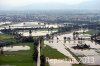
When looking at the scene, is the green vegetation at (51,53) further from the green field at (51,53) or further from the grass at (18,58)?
the grass at (18,58)

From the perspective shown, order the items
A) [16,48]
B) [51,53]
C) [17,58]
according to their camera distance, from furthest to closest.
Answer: [16,48] < [51,53] < [17,58]

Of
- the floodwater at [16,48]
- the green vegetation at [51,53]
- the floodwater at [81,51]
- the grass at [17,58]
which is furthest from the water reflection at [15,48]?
the floodwater at [81,51]

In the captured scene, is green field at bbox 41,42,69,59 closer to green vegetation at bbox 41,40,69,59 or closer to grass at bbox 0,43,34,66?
green vegetation at bbox 41,40,69,59

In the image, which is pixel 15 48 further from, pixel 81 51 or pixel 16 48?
pixel 81 51

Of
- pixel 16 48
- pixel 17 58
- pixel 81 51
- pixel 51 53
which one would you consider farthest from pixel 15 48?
pixel 81 51

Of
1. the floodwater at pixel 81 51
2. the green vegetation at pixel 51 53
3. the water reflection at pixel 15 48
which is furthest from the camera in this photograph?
the water reflection at pixel 15 48

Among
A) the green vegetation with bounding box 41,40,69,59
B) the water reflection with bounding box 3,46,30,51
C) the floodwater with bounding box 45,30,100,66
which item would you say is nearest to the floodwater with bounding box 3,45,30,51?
the water reflection with bounding box 3,46,30,51

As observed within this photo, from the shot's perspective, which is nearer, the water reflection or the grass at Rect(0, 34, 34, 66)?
the grass at Rect(0, 34, 34, 66)

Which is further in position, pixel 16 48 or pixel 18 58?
pixel 16 48

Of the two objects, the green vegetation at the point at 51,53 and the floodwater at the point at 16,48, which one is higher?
the green vegetation at the point at 51,53

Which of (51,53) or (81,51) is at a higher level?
(51,53)

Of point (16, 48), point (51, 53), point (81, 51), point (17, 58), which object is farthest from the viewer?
point (16, 48)
